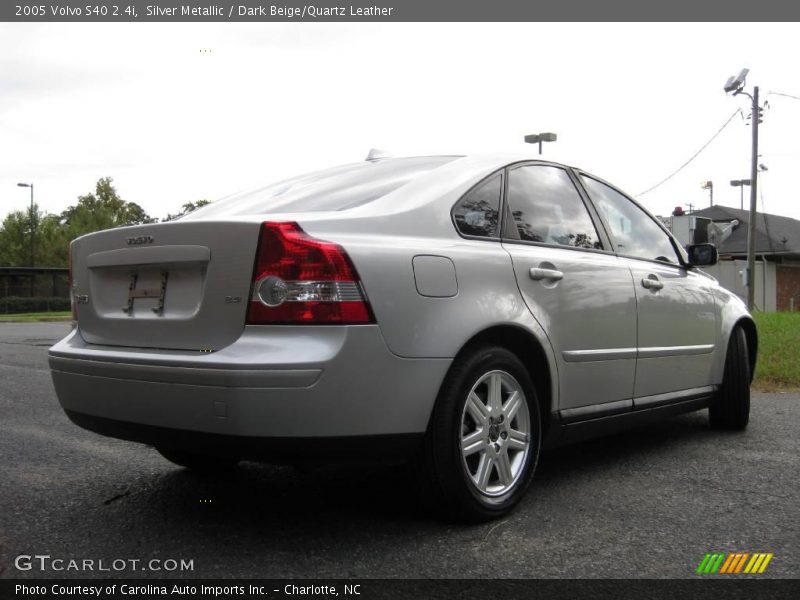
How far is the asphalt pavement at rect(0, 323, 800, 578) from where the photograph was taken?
2922 mm

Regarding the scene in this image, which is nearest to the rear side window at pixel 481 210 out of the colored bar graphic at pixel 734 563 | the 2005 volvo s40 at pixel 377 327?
the 2005 volvo s40 at pixel 377 327

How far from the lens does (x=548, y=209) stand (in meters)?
4.13

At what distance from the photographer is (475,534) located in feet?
10.7

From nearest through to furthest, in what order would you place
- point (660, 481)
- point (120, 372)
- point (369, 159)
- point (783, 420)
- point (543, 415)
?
point (120, 372) < point (543, 415) < point (660, 481) < point (369, 159) < point (783, 420)

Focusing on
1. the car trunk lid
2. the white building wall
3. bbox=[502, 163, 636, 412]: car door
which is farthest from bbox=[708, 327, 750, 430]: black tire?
the white building wall

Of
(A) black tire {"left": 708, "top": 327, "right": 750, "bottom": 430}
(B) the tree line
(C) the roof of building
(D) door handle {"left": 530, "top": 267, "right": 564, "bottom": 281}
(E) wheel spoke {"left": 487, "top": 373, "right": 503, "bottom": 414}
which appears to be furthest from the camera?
(B) the tree line

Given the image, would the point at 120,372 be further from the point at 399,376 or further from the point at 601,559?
the point at 601,559

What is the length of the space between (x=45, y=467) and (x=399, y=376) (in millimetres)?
2424

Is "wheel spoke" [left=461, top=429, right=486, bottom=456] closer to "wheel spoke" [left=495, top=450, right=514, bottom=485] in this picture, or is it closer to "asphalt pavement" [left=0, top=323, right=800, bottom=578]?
"wheel spoke" [left=495, top=450, right=514, bottom=485]

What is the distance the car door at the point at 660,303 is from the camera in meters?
4.53

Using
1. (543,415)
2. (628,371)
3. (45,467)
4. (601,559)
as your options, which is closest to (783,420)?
(628,371)

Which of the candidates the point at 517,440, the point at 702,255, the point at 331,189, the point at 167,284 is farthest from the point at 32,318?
the point at 517,440

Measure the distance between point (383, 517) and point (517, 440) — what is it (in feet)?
2.16

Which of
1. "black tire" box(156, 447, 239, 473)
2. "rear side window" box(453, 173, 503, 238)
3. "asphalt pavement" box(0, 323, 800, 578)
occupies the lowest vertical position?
"asphalt pavement" box(0, 323, 800, 578)
